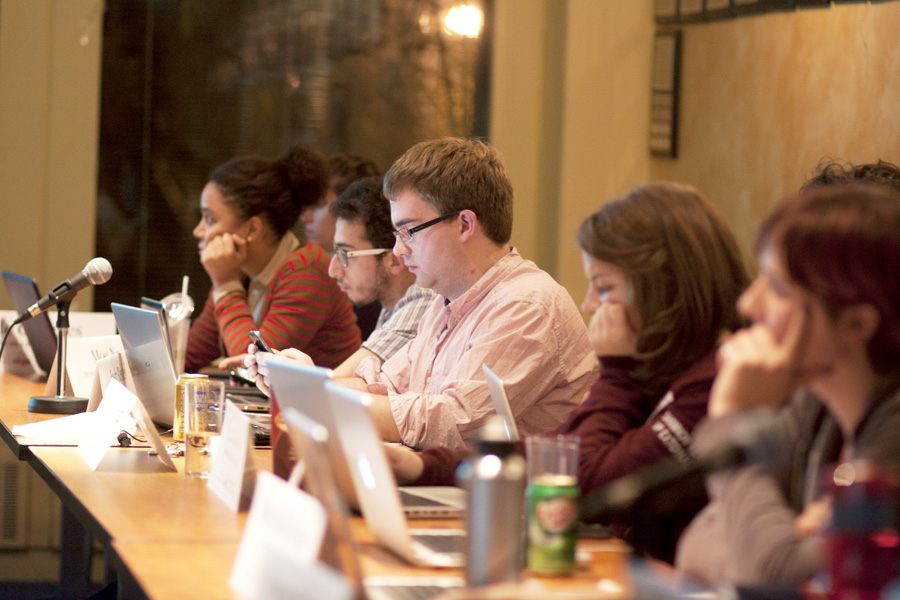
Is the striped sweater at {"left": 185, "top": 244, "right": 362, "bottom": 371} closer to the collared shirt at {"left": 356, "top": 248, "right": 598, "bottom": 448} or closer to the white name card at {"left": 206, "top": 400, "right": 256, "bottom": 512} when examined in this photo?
the collared shirt at {"left": 356, "top": 248, "right": 598, "bottom": 448}

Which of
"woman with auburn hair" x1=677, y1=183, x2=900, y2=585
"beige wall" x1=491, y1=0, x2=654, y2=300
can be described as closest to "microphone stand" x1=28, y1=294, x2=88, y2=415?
"woman with auburn hair" x1=677, y1=183, x2=900, y2=585

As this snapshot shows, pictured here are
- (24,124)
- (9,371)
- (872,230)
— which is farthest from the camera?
(24,124)

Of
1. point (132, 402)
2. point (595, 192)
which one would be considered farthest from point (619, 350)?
point (595, 192)

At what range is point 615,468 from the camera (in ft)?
4.73

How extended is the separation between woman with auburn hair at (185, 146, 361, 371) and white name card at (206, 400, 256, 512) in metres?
1.34

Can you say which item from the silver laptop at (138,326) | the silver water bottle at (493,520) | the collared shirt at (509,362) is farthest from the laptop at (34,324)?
the silver water bottle at (493,520)

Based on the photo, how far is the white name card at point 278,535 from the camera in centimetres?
92

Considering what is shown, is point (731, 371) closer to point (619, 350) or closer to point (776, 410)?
point (776, 410)

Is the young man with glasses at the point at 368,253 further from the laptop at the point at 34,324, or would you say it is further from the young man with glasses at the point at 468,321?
the laptop at the point at 34,324

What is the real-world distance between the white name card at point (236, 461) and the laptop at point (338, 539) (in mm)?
374

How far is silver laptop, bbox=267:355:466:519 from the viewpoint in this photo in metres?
1.26

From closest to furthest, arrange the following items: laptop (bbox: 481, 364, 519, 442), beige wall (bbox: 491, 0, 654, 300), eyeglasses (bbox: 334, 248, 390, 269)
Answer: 1. laptop (bbox: 481, 364, 519, 442)
2. eyeglasses (bbox: 334, 248, 390, 269)
3. beige wall (bbox: 491, 0, 654, 300)

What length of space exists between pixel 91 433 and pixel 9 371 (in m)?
1.75

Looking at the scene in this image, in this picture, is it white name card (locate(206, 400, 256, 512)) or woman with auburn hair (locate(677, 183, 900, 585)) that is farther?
white name card (locate(206, 400, 256, 512))
